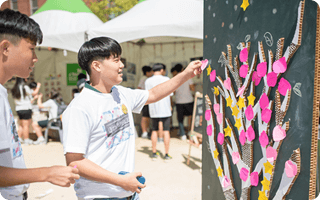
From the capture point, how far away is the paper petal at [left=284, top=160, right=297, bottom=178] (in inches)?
50.8

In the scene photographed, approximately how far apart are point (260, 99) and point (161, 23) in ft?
11.6

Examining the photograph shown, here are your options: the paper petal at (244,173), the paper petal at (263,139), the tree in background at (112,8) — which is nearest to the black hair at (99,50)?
the paper petal at (263,139)

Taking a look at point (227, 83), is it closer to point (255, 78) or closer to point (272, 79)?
point (255, 78)

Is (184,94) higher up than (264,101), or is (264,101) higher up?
(264,101)

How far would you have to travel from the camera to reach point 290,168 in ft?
4.31

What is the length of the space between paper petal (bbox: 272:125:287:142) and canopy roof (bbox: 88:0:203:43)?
3328 millimetres

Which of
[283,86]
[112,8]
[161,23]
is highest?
[112,8]

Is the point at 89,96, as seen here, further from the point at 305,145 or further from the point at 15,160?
the point at 305,145

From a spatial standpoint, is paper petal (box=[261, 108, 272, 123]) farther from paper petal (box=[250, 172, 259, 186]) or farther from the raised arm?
the raised arm

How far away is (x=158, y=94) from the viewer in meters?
1.81

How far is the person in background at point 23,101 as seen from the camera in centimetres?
576

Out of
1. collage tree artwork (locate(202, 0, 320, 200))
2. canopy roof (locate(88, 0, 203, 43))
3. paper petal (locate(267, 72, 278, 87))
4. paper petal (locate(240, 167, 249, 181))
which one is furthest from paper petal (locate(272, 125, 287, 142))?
canopy roof (locate(88, 0, 203, 43))

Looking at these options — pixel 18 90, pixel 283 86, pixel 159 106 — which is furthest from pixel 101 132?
pixel 18 90

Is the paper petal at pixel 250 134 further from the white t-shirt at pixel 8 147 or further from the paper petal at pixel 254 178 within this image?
the white t-shirt at pixel 8 147
